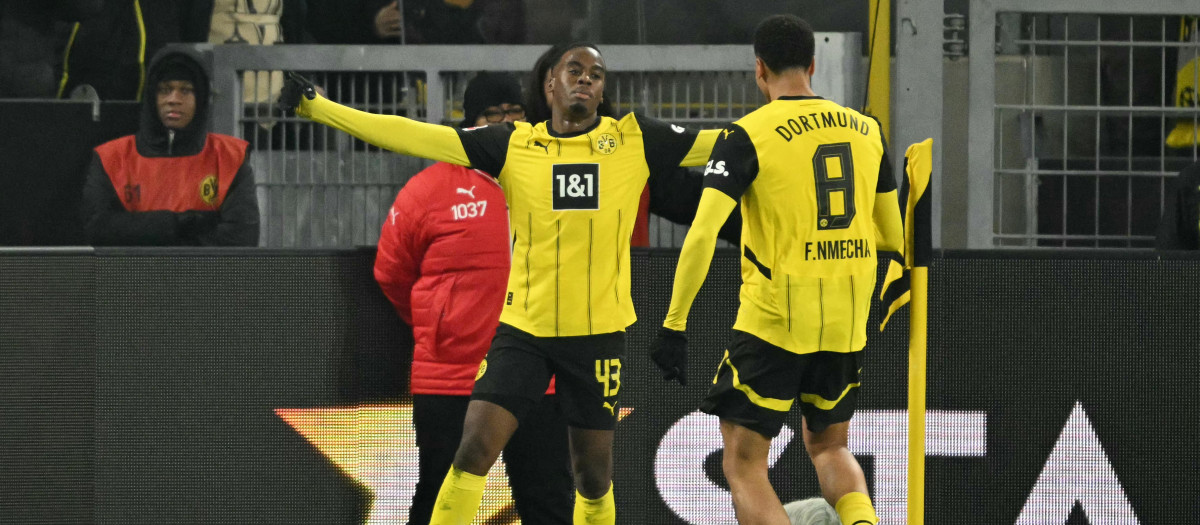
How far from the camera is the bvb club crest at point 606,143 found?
488cm

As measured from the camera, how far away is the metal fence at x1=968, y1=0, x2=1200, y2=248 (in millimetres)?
6859

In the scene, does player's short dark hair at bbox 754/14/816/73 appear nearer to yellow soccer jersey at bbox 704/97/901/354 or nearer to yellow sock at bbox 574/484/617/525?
yellow soccer jersey at bbox 704/97/901/354

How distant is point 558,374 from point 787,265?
3.01ft

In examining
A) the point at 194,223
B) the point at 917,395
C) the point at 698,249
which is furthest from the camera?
the point at 194,223

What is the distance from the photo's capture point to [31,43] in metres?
7.63

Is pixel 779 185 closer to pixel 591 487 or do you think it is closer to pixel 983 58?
A: pixel 591 487

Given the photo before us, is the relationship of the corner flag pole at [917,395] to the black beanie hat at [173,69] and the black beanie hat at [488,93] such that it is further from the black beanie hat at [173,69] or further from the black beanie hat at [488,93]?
the black beanie hat at [173,69]

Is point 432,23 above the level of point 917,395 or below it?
above

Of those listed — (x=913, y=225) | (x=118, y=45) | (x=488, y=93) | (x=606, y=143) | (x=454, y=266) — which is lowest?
(x=454, y=266)

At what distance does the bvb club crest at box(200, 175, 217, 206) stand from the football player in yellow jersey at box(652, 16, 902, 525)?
9.51 ft

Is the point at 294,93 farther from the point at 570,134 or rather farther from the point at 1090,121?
the point at 1090,121

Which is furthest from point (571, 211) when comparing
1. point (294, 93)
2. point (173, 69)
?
point (173, 69)

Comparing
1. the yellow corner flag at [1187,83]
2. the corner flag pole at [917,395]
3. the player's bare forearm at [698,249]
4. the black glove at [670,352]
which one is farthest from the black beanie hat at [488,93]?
the yellow corner flag at [1187,83]

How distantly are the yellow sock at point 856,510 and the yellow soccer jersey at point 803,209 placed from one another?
50 cm
